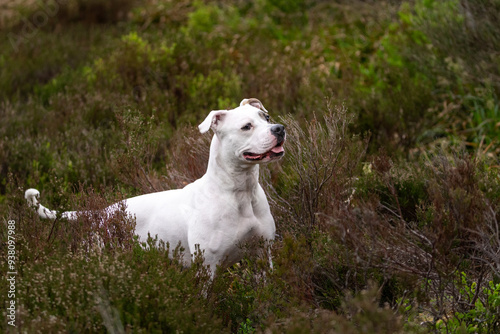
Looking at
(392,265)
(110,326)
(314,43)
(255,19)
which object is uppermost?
(255,19)

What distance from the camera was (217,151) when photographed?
3793mm

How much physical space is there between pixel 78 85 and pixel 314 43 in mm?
3684

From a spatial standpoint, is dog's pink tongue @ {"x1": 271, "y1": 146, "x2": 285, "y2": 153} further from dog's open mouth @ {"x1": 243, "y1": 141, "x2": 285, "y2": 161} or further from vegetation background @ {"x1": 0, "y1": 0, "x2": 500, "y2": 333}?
vegetation background @ {"x1": 0, "y1": 0, "x2": 500, "y2": 333}

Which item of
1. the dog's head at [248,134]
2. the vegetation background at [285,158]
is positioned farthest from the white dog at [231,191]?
the vegetation background at [285,158]

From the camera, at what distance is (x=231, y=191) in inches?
146

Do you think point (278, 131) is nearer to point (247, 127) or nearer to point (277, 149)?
point (277, 149)

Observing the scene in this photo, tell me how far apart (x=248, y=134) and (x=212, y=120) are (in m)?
0.25

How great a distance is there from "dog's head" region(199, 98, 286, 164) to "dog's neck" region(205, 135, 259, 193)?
0.23 ft

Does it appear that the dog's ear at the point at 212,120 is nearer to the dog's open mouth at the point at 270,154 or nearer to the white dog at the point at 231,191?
the white dog at the point at 231,191

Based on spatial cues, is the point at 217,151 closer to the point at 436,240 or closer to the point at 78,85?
the point at 436,240

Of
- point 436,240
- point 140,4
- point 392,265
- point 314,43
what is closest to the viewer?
point 436,240

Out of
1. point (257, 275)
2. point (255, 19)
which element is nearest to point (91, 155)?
point (257, 275)

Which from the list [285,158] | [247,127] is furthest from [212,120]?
[285,158]

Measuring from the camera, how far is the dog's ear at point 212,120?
3.71m
